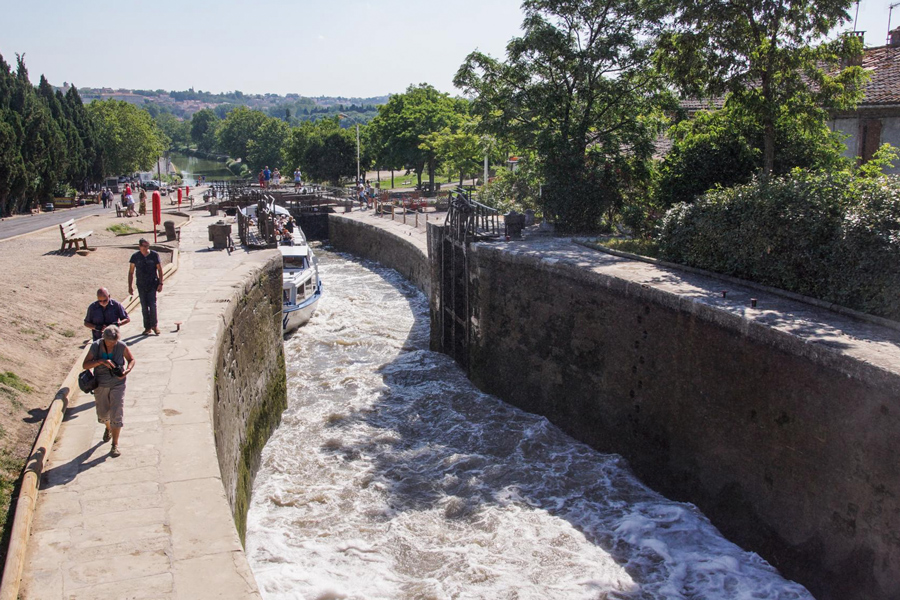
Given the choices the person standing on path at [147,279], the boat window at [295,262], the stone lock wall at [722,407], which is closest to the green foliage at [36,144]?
the boat window at [295,262]

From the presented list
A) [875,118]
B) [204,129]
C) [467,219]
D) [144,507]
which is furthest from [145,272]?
[204,129]

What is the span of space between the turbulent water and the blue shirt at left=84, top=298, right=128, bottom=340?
117 inches

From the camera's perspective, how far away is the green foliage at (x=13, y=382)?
29.1 feet

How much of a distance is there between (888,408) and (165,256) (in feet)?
53.2

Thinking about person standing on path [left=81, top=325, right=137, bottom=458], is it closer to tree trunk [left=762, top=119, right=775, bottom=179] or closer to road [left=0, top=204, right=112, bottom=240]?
tree trunk [left=762, top=119, right=775, bottom=179]

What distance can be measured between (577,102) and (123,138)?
177 feet

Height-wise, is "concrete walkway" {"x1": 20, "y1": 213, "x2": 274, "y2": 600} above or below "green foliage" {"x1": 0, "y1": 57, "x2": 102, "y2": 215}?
below

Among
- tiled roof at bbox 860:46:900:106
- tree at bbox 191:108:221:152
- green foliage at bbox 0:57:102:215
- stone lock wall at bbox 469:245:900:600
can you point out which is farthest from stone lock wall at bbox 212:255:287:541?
tree at bbox 191:108:221:152

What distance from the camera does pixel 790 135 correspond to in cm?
1462

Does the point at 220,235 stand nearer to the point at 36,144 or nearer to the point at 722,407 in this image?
the point at 722,407

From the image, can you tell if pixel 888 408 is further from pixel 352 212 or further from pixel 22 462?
pixel 352 212

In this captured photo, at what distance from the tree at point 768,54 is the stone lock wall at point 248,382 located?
8637 millimetres

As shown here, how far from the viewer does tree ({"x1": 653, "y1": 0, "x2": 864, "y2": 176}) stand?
43.0 feet

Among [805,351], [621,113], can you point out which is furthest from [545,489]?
[621,113]
